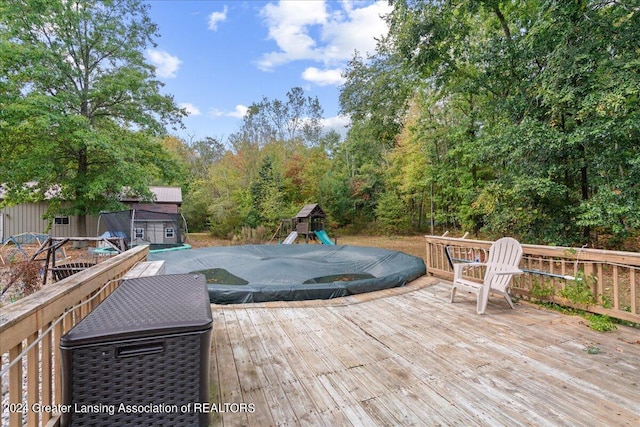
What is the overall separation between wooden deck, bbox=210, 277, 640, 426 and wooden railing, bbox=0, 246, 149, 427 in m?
0.84

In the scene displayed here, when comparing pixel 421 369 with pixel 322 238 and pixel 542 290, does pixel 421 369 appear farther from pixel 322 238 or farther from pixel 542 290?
pixel 322 238

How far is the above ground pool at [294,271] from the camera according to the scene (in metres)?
4.04

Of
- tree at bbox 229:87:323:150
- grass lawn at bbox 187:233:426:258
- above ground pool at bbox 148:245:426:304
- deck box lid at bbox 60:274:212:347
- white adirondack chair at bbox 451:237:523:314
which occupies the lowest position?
grass lawn at bbox 187:233:426:258

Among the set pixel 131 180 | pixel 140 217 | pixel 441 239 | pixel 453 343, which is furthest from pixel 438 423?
pixel 140 217

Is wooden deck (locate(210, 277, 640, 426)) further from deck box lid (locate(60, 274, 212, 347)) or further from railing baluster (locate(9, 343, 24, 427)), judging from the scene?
railing baluster (locate(9, 343, 24, 427))

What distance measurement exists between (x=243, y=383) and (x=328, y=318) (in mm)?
1442

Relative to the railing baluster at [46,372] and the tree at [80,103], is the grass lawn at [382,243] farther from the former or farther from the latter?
the railing baluster at [46,372]

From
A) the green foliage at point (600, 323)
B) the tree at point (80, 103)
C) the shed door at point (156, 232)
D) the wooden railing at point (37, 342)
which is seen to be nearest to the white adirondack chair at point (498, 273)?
the green foliage at point (600, 323)

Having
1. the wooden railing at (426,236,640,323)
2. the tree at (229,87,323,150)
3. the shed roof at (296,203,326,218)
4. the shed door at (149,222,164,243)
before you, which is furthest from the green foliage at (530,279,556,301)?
the tree at (229,87,323,150)

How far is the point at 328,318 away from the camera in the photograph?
11.3ft

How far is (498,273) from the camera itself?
341cm

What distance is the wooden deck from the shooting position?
181cm

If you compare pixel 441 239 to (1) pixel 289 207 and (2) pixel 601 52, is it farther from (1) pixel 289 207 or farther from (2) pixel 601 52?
(1) pixel 289 207

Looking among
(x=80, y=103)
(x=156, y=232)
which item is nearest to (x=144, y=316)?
(x=80, y=103)
